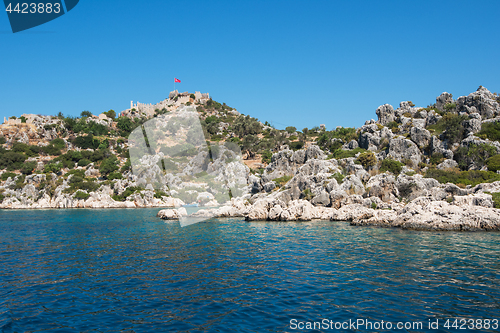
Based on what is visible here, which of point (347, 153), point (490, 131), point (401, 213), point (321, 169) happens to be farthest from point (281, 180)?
point (490, 131)

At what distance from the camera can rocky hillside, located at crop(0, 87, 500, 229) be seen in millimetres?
42188

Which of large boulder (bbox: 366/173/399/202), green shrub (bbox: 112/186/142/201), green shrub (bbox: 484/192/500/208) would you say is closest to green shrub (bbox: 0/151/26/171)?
green shrub (bbox: 112/186/142/201)

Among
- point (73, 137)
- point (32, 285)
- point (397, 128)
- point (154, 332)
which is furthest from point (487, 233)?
point (73, 137)

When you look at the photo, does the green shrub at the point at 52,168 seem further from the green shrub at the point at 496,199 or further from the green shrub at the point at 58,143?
the green shrub at the point at 496,199

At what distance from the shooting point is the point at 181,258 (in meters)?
21.2

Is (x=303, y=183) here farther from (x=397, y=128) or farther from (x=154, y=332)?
(x=154, y=332)

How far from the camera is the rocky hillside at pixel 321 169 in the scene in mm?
42188

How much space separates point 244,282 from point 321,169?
133 feet

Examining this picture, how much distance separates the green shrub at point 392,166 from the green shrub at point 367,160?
5.55 feet

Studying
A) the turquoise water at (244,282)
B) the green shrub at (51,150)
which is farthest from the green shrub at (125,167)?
the turquoise water at (244,282)

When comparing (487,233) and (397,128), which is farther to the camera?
(397,128)

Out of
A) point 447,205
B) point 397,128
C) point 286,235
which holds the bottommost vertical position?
point 286,235

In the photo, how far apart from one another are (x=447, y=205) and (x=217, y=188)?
57594 millimetres

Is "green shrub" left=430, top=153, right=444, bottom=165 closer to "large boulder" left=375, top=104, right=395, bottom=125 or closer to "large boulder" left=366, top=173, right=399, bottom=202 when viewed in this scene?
"large boulder" left=375, top=104, right=395, bottom=125
